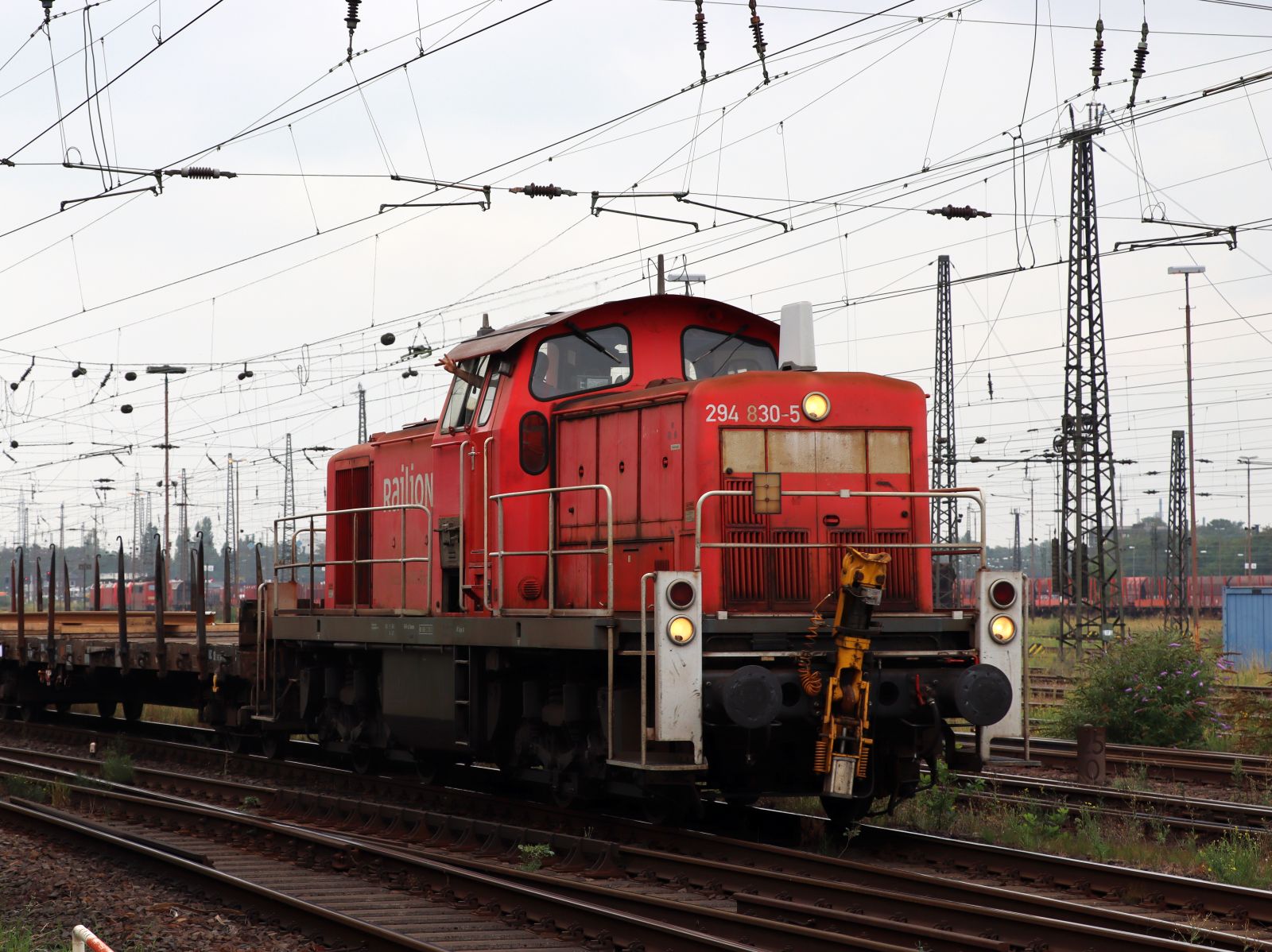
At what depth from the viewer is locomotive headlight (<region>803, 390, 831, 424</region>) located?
973 centimetres

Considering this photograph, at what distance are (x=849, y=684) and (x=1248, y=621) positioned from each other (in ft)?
101

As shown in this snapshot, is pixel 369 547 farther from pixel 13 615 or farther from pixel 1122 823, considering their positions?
pixel 13 615

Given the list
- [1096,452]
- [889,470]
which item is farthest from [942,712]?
[1096,452]


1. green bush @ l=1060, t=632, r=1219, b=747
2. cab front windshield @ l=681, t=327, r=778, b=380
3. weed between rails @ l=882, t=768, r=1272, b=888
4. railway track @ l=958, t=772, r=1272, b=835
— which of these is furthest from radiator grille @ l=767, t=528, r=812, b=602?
green bush @ l=1060, t=632, r=1219, b=747

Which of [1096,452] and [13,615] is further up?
[1096,452]

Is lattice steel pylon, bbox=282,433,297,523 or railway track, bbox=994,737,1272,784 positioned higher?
lattice steel pylon, bbox=282,433,297,523

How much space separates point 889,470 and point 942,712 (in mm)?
1817

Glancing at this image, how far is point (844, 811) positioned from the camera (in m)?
9.81

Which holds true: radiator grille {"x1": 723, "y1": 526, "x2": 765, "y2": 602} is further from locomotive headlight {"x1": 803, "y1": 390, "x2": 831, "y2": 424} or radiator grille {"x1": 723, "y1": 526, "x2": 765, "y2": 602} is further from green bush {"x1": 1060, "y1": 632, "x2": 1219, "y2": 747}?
green bush {"x1": 1060, "y1": 632, "x2": 1219, "y2": 747}

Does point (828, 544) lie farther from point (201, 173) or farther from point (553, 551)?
point (201, 173)

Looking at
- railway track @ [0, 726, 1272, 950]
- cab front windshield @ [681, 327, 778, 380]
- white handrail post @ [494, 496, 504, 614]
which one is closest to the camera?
railway track @ [0, 726, 1272, 950]

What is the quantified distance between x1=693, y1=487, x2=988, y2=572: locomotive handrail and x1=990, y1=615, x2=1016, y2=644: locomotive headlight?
37 cm

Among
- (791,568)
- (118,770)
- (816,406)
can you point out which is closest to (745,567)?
(791,568)

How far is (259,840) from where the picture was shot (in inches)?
410
